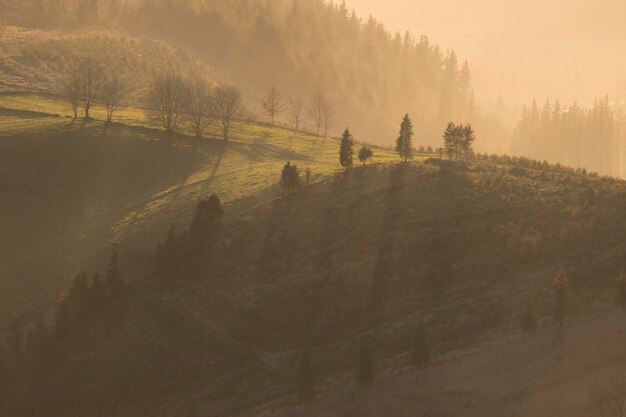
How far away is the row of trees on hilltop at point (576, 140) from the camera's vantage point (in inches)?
6594

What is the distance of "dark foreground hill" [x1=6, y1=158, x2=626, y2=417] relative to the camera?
44.2m

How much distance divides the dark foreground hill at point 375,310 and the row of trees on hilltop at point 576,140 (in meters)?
98.7

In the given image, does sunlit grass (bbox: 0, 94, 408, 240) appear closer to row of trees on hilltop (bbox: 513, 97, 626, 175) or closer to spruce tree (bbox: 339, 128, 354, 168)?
spruce tree (bbox: 339, 128, 354, 168)

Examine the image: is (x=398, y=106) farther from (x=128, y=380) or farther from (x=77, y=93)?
(x=128, y=380)

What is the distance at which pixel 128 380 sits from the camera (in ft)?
177

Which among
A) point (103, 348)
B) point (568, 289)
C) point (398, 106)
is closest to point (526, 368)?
point (568, 289)

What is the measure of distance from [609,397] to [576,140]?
14493 cm

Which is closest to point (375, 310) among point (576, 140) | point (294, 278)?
point (294, 278)

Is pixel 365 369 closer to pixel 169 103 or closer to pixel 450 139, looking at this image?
pixel 450 139

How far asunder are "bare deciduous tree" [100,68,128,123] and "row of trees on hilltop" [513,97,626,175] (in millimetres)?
97552

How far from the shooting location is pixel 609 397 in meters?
34.6

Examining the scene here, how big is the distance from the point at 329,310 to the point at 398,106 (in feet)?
485

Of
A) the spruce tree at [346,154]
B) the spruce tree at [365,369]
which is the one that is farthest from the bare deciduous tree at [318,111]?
the spruce tree at [365,369]

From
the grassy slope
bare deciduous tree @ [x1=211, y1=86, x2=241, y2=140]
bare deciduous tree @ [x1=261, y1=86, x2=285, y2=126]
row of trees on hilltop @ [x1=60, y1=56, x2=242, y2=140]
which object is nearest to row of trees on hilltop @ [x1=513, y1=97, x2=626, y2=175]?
bare deciduous tree @ [x1=261, y1=86, x2=285, y2=126]
